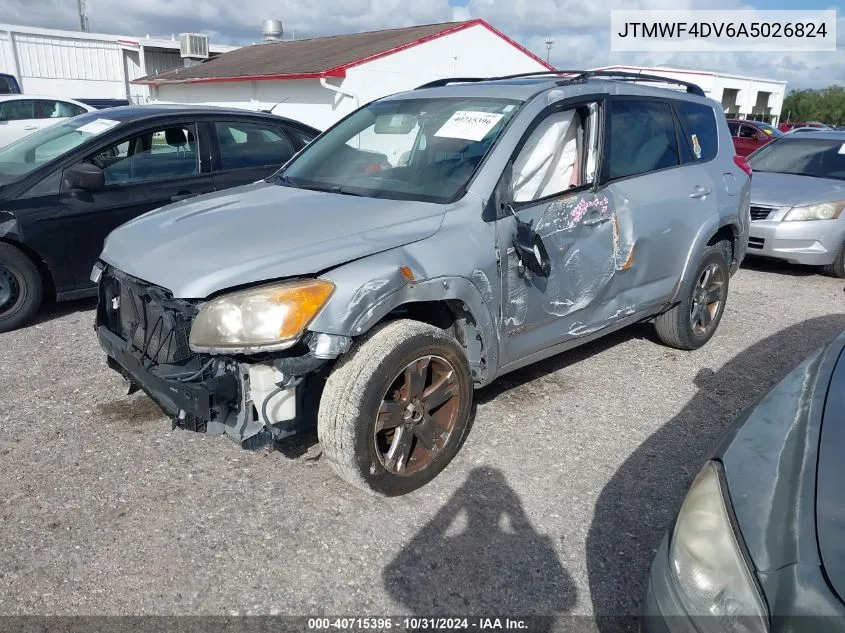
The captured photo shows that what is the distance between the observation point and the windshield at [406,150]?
10.7 feet

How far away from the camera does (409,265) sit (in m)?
2.75

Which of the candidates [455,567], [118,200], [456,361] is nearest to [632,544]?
[455,567]

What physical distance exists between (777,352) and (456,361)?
3226 mm

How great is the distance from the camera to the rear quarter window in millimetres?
4480

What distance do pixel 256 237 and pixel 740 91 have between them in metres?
40.5

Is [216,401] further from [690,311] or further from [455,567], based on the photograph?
[690,311]

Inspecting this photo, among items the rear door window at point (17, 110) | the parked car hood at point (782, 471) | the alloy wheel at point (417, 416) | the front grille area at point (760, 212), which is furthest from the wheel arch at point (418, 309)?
the rear door window at point (17, 110)

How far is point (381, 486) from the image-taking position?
9.25ft

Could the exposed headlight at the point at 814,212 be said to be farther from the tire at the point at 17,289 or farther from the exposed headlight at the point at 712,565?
the tire at the point at 17,289

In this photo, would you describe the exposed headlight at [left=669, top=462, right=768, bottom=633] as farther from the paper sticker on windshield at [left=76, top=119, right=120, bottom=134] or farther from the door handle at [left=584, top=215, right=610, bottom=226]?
the paper sticker on windshield at [left=76, top=119, right=120, bottom=134]

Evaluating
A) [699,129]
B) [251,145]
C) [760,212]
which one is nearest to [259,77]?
[251,145]

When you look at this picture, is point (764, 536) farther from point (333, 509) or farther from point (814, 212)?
point (814, 212)

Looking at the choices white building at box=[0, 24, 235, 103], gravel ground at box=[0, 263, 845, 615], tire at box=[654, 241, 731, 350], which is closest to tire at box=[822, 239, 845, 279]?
tire at box=[654, 241, 731, 350]

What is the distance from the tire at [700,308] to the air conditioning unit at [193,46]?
77.2ft
